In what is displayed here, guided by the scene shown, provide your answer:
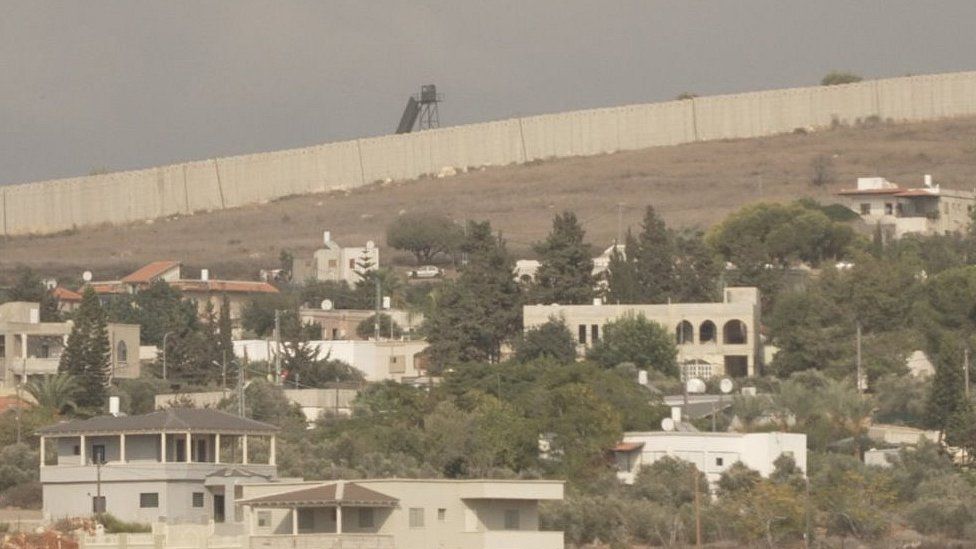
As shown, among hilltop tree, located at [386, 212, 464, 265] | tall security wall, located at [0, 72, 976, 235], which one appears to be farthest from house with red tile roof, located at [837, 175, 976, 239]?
tall security wall, located at [0, 72, 976, 235]

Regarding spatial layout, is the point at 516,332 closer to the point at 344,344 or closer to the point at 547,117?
the point at 344,344

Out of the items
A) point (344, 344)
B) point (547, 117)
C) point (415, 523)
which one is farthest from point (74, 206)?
point (415, 523)

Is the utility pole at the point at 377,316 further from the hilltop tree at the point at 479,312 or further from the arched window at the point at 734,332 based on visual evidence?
the arched window at the point at 734,332

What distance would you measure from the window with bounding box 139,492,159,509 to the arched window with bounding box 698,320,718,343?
38.6 meters

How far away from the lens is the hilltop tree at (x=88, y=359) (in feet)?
250

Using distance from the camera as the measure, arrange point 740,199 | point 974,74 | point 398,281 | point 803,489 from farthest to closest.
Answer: point 974,74 → point 740,199 → point 398,281 → point 803,489

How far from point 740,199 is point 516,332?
48.7m

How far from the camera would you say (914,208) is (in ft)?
378

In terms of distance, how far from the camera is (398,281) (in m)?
106

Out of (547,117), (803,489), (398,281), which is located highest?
(547,117)

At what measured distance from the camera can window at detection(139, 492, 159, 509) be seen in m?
51.6

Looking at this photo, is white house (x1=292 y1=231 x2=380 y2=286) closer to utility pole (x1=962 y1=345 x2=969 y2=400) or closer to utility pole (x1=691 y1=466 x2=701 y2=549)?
utility pole (x1=962 y1=345 x2=969 y2=400)

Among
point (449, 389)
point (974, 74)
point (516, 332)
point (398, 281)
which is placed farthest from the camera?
point (974, 74)

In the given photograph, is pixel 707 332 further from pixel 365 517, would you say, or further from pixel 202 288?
pixel 365 517
